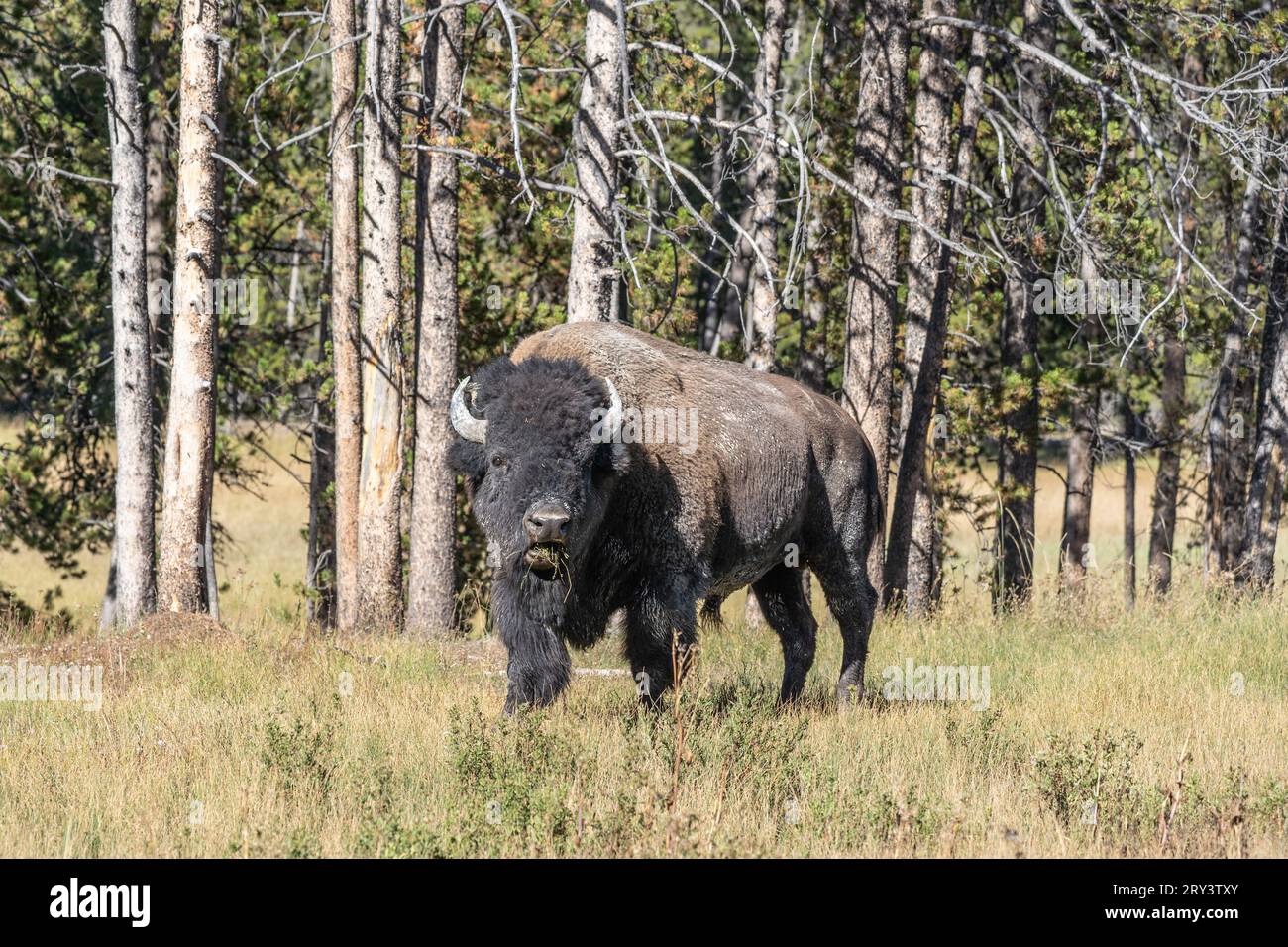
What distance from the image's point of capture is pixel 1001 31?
11.3 meters

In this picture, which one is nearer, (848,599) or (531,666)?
(531,666)

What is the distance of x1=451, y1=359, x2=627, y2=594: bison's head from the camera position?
697cm

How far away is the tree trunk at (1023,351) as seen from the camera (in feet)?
49.8

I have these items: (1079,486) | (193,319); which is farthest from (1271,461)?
(193,319)

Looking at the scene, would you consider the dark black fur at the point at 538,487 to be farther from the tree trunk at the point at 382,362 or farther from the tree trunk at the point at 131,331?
the tree trunk at the point at 131,331

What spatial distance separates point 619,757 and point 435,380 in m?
6.45

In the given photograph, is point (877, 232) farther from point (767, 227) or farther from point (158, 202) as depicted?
point (158, 202)

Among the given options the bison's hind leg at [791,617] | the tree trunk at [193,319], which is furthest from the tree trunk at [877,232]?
the tree trunk at [193,319]

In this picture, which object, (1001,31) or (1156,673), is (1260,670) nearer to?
(1156,673)

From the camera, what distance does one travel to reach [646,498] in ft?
26.1

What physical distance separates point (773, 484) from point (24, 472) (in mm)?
9822
